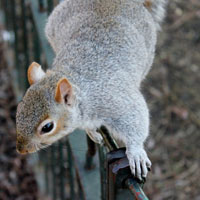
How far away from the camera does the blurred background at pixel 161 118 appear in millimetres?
2254

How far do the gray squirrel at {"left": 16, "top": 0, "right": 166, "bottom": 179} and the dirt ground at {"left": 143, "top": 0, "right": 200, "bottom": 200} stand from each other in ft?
2.61

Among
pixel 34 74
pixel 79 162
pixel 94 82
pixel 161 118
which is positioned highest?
pixel 34 74

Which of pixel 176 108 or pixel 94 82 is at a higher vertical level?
pixel 94 82

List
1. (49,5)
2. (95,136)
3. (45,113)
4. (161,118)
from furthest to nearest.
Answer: (161,118)
(49,5)
(95,136)
(45,113)

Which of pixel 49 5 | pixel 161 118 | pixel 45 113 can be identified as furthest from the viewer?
pixel 161 118

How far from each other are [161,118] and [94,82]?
1.15 meters

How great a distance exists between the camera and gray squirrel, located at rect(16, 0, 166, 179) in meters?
1.20

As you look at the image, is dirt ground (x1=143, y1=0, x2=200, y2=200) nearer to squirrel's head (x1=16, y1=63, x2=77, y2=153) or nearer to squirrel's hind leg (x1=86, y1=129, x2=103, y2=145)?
squirrel's hind leg (x1=86, y1=129, x2=103, y2=145)

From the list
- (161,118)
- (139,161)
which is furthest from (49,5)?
(161,118)

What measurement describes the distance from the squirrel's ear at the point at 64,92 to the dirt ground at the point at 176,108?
3.77ft

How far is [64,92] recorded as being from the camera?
4.09ft

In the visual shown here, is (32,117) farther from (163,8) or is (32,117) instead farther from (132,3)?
(163,8)

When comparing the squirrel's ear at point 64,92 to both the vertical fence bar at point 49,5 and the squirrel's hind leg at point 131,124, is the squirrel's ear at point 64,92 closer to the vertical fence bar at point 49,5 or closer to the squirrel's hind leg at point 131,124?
the squirrel's hind leg at point 131,124

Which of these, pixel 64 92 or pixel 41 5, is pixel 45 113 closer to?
pixel 64 92
